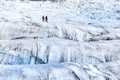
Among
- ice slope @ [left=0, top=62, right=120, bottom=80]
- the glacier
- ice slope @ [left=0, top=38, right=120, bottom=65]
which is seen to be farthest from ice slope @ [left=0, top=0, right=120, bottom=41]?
ice slope @ [left=0, top=62, right=120, bottom=80]

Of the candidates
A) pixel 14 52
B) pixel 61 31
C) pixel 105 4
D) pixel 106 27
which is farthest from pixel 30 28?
pixel 105 4

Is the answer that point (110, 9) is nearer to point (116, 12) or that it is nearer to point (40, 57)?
point (116, 12)

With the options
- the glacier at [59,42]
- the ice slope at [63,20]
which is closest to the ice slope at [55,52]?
the glacier at [59,42]

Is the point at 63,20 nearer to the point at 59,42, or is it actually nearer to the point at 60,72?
the point at 59,42

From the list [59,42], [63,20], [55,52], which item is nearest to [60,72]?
[55,52]

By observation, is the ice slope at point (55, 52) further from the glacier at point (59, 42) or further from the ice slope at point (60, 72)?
the ice slope at point (60, 72)

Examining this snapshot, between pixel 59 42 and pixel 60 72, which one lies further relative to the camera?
pixel 59 42

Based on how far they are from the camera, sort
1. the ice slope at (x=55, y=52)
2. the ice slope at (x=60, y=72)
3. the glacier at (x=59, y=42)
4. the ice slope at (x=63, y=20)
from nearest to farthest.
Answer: the ice slope at (x=60, y=72)
the glacier at (x=59, y=42)
the ice slope at (x=55, y=52)
the ice slope at (x=63, y=20)

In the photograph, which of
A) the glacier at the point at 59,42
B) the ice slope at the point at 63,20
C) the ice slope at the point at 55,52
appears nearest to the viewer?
the glacier at the point at 59,42
